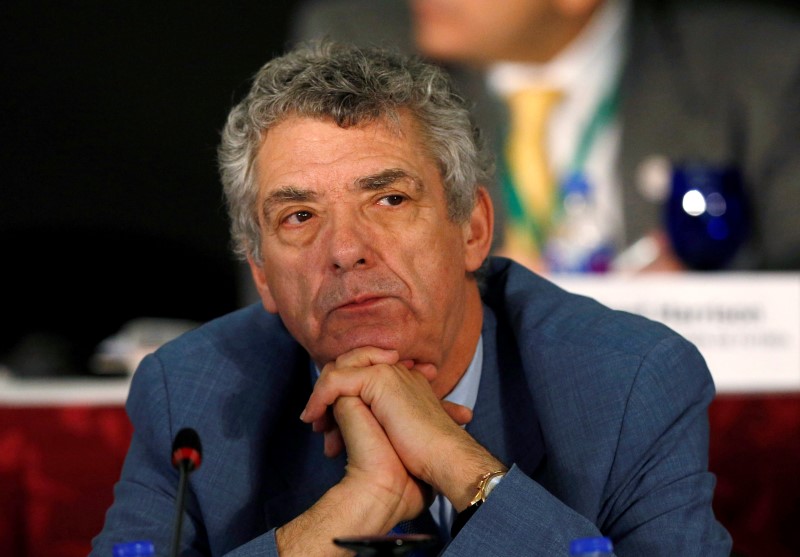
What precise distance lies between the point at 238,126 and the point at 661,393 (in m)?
0.92

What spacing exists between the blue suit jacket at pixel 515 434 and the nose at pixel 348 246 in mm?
350

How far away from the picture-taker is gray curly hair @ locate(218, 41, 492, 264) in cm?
181

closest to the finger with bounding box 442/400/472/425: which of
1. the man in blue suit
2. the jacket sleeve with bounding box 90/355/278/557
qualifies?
the man in blue suit

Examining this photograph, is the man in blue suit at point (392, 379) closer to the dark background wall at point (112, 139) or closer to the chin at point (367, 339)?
the chin at point (367, 339)

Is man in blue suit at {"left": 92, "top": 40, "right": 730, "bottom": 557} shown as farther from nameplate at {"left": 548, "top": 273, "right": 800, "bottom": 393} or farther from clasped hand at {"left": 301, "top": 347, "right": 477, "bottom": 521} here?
nameplate at {"left": 548, "top": 273, "right": 800, "bottom": 393}

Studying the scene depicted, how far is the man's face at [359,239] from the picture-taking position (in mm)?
1760

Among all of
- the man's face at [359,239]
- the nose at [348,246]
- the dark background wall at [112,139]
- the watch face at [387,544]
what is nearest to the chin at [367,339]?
the man's face at [359,239]

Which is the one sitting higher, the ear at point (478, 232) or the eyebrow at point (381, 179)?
the eyebrow at point (381, 179)

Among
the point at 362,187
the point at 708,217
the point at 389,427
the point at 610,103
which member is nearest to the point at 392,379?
the point at 389,427

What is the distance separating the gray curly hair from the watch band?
52 cm

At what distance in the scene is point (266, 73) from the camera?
6.20ft

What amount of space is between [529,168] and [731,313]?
1210 mm

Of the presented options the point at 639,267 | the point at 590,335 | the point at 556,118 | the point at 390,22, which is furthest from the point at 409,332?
the point at 390,22

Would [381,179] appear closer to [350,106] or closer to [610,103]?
[350,106]
